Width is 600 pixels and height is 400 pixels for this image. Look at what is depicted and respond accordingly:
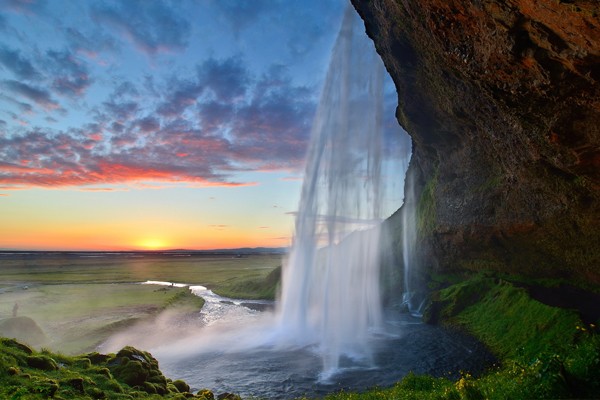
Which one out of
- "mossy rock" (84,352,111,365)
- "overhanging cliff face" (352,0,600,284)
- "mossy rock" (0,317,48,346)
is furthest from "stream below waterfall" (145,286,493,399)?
"mossy rock" (0,317,48,346)

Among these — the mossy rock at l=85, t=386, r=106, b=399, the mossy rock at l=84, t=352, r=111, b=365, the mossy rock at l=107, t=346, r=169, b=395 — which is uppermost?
the mossy rock at l=85, t=386, r=106, b=399

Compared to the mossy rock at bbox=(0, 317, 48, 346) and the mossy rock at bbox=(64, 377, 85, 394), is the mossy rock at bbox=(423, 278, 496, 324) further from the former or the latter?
the mossy rock at bbox=(0, 317, 48, 346)

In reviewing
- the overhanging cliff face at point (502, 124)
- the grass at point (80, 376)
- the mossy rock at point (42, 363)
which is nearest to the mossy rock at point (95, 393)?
the grass at point (80, 376)

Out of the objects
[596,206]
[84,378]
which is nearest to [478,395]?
[84,378]

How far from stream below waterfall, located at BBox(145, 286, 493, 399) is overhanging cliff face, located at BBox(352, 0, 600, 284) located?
10785 millimetres

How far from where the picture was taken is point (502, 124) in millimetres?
23625

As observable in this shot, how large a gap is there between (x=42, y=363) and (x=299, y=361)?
55.0ft

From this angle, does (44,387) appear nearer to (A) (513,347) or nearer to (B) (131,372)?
(B) (131,372)

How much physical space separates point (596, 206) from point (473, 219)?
12824 mm

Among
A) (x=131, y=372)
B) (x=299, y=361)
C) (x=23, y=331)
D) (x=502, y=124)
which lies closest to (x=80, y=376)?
(x=131, y=372)

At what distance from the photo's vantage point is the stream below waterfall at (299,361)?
2142 centimetres

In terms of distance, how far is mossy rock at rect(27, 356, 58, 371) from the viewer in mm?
13984

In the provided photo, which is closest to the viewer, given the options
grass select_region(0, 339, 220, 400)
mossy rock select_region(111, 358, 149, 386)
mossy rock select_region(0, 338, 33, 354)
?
grass select_region(0, 339, 220, 400)

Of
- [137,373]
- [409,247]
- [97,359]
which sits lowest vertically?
[137,373]
